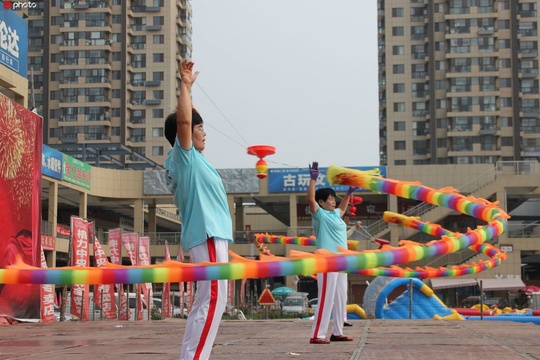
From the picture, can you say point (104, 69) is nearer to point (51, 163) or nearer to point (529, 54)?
point (529, 54)

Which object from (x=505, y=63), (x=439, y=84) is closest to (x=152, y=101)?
(x=439, y=84)

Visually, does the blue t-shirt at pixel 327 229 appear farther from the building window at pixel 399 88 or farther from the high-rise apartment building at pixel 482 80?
the building window at pixel 399 88

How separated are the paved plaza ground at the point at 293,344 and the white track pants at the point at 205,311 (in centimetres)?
227

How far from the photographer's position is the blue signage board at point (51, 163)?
1556 inches

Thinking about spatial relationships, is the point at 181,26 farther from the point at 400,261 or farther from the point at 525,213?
the point at 400,261

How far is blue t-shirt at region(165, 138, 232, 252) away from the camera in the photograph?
605cm

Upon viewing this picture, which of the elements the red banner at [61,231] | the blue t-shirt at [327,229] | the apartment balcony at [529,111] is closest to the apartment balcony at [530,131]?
the apartment balcony at [529,111]

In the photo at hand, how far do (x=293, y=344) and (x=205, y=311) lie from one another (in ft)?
13.6

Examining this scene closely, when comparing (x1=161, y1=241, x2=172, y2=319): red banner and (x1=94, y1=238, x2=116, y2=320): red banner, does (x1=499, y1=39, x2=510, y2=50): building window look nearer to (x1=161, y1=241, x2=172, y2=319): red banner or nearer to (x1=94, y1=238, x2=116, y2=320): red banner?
(x1=161, y1=241, x2=172, y2=319): red banner

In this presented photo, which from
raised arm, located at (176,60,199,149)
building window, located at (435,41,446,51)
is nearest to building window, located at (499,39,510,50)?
building window, located at (435,41,446,51)

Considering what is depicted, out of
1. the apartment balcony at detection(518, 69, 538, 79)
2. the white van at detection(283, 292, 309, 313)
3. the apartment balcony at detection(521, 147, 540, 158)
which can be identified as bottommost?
the white van at detection(283, 292, 309, 313)

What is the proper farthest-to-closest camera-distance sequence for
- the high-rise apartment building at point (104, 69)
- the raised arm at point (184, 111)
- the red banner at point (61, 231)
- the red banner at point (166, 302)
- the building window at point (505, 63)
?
1. the high-rise apartment building at point (104, 69)
2. the building window at point (505, 63)
3. the red banner at point (61, 231)
4. the red banner at point (166, 302)
5. the raised arm at point (184, 111)

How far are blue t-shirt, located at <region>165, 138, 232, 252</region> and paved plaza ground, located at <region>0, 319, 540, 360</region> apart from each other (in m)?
2.45

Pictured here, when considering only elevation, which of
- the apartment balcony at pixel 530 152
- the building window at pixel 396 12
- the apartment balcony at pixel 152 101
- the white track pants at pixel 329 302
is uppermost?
the building window at pixel 396 12
